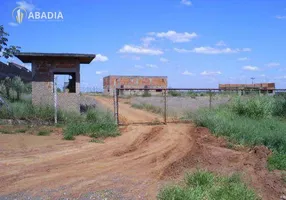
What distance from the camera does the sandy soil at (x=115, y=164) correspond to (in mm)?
→ 7125

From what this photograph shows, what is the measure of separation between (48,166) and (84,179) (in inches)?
64.5

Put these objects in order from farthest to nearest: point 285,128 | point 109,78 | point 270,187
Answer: point 109,78 → point 285,128 → point 270,187

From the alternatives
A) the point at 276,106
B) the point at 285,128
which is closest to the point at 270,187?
the point at 285,128

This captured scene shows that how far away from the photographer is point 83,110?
20.5 meters

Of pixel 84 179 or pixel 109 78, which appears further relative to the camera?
pixel 109 78

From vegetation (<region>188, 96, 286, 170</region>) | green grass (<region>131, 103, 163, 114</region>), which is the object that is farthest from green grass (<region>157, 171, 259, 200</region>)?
green grass (<region>131, 103, 163, 114</region>)

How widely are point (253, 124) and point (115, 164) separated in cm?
748

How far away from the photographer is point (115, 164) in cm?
930

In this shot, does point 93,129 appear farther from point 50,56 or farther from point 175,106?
point 175,106

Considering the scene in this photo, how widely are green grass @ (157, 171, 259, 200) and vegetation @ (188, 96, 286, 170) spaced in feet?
7.82

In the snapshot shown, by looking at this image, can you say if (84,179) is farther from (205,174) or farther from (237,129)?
(237,129)

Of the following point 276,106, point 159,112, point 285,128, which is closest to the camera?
point 285,128

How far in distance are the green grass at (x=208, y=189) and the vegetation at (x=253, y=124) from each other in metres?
2.38

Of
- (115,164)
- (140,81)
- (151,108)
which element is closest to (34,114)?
(115,164)
